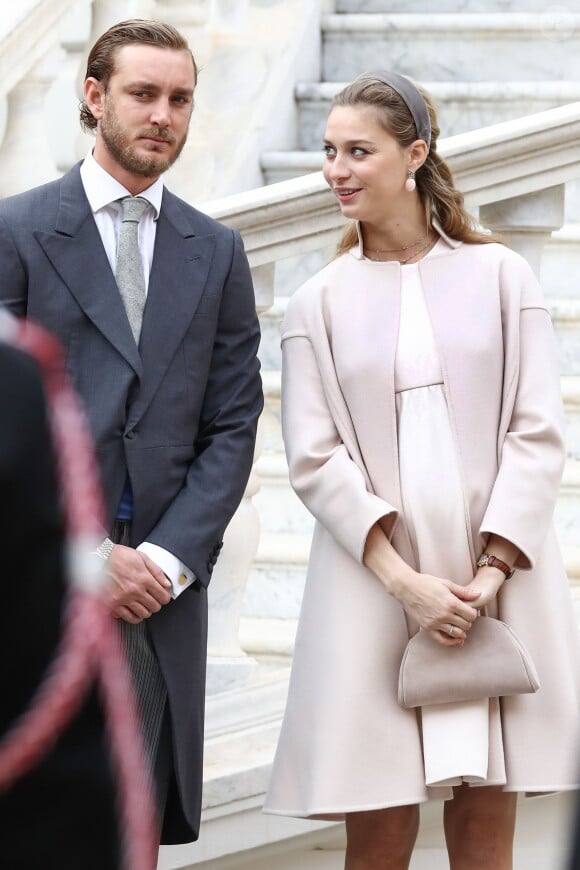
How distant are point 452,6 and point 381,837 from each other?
402cm

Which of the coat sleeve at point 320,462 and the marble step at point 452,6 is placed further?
the marble step at point 452,6

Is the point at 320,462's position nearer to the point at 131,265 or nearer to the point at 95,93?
the point at 131,265

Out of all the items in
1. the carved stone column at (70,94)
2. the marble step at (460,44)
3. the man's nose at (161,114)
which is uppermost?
the marble step at (460,44)

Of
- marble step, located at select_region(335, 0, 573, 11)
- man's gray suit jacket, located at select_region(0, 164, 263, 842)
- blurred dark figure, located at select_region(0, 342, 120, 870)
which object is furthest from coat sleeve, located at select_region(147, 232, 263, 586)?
marble step, located at select_region(335, 0, 573, 11)

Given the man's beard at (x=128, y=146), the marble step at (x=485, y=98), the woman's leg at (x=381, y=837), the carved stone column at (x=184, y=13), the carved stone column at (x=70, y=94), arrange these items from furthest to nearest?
1. the marble step at (x=485, y=98)
2. the carved stone column at (x=184, y=13)
3. the carved stone column at (x=70, y=94)
4. the woman's leg at (x=381, y=837)
5. the man's beard at (x=128, y=146)

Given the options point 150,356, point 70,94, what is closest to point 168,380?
point 150,356

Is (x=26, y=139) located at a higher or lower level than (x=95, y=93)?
higher

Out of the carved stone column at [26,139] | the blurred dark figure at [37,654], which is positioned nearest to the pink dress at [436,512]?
the blurred dark figure at [37,654]

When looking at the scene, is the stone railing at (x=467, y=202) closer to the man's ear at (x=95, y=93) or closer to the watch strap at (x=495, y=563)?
the man's ear at (x=95, y=93)

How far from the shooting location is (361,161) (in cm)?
281

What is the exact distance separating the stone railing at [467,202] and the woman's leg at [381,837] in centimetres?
56

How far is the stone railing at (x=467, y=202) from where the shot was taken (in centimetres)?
319

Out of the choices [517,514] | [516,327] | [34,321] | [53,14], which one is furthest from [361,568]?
[53,14]

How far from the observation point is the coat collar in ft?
9.41
